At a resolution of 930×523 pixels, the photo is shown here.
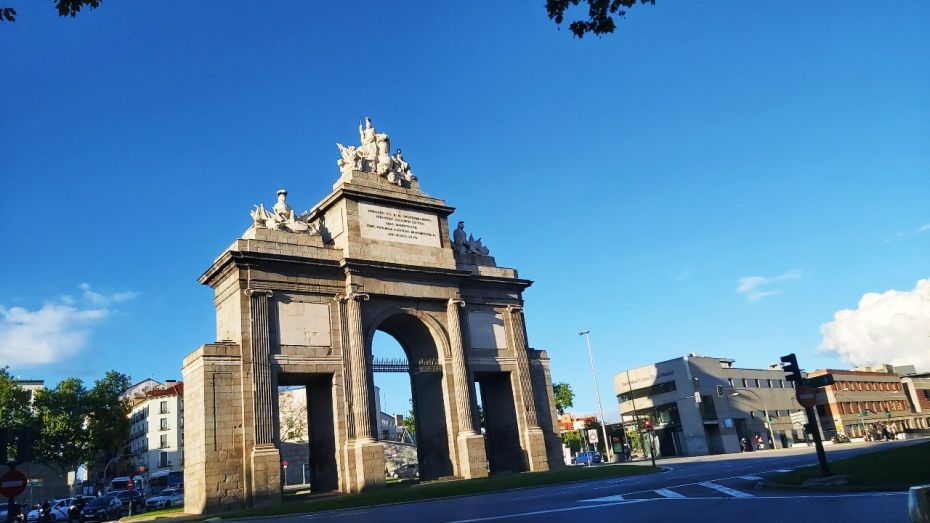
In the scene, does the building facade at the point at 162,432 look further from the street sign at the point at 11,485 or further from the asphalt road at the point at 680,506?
the street sign at the point at 11,485

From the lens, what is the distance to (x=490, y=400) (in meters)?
39.5

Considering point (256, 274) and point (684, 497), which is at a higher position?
point (256, 274)

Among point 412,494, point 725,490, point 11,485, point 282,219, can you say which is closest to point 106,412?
point 282,219

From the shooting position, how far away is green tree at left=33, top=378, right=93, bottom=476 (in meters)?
58.6

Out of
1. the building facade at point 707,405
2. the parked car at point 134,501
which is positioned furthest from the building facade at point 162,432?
the building facade at point 707,405

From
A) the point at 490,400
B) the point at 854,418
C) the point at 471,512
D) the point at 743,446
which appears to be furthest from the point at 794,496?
the point at 854,418

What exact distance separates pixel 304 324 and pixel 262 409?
4505 millimetres

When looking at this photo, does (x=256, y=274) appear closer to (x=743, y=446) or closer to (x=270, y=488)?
(x=270, y=488)

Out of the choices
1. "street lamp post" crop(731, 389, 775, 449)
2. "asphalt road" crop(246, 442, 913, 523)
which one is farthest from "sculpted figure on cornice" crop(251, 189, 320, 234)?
"street lamp post" crop(731, 389, 775, 449)

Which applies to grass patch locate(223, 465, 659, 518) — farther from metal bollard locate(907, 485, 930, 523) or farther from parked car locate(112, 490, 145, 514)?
metal bollard locate(907, 485, 930, 523)

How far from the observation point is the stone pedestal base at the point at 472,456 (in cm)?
3347

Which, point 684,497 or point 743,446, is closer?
point 684,497

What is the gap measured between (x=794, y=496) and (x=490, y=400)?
992 inches

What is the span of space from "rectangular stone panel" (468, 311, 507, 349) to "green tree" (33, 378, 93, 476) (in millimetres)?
41635
